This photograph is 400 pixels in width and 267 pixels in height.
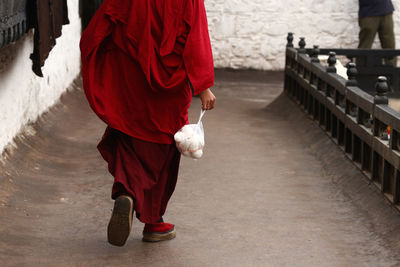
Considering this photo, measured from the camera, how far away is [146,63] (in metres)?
3.74

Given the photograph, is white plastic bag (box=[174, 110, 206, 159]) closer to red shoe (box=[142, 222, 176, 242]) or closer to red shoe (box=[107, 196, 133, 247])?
red shoe (box=[107, 196, 133, 247])

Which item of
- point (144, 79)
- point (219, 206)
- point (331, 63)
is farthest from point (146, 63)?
point (331, 63)

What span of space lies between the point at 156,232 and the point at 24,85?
8.18 ft

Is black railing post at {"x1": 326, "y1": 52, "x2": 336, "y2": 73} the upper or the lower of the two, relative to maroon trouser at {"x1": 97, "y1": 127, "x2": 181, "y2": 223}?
upper

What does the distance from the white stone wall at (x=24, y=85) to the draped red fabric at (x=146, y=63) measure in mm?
1704

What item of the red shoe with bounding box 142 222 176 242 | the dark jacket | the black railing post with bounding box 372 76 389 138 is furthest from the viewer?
the dark jacket

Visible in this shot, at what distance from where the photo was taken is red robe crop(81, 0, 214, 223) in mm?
3758

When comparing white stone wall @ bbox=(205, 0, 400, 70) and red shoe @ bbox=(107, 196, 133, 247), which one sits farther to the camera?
white stone wall @ bbox=(205, 0, 400, 70)

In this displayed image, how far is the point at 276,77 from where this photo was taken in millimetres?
11633

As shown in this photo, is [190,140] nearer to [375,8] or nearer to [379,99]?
[379,99]

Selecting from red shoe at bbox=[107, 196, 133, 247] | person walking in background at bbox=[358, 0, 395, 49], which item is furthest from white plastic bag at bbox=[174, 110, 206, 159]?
person walking in background at bbox=[358, 0, 395, 49]

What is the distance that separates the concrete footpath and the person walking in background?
406 cm

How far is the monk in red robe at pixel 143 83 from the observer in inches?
148

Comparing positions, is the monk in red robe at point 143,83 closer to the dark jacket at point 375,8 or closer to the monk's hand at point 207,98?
the monk's hand at point 207,98
